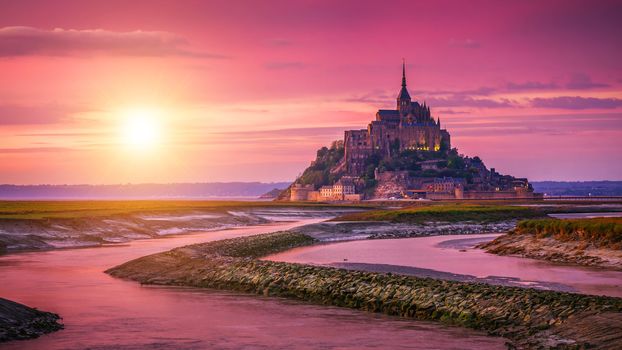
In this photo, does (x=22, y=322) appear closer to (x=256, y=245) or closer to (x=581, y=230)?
(x=256, y=245)

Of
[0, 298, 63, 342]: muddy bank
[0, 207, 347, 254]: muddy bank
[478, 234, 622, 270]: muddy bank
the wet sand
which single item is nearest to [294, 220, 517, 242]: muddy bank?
the wet sand

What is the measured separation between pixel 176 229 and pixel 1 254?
95.3ft

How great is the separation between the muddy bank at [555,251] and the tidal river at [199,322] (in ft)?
58.1

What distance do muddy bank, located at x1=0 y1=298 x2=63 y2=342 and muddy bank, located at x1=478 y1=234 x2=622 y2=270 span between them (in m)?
25.4

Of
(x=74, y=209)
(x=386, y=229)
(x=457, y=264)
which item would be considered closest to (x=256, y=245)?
(x=457, y=264)

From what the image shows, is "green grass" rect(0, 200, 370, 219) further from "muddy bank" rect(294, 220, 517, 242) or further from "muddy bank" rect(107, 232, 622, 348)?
"muddy bank" rect(107, 232, 622, 348)

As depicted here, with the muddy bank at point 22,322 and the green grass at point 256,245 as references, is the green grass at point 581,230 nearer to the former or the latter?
the green grass at point 256,245

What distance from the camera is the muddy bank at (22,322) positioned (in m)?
22.8

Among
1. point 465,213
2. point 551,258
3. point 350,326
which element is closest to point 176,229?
point 465,213

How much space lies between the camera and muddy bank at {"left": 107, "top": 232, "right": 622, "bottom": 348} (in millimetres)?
21094

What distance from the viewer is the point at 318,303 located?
96.9 feet

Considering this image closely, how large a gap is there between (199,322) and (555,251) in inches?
989

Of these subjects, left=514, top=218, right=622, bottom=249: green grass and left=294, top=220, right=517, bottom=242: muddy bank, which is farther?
left=294, top=220, right=517, bottom=242: muddy bank

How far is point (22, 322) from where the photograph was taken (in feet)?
78.4
